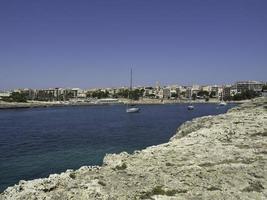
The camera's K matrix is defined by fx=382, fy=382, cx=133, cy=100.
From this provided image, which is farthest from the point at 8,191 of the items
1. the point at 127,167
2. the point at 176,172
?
the point at 176,172

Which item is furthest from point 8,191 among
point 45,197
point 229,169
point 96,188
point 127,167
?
point 229,169

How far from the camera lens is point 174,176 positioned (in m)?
12.0

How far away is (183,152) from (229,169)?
Result: 8.23ft

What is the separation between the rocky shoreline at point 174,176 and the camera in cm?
1075

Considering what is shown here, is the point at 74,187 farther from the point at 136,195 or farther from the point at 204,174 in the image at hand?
the point at 204,174

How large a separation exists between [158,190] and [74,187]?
2452mm

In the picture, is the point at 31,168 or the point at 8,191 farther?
the point at 31,168

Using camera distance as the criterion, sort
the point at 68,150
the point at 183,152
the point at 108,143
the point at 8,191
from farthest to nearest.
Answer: the point at 108,143 → the point at 68,150 → the point at 183,152 → the point at 8,191

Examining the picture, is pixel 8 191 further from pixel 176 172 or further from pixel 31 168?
pixel 31 168

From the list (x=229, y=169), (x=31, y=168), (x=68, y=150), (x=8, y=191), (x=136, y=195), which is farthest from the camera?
(x=68, y=150)

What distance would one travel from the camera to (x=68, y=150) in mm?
44250

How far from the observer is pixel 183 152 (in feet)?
48.4

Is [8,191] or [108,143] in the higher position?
[8,191]

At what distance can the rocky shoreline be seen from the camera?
10.8m
